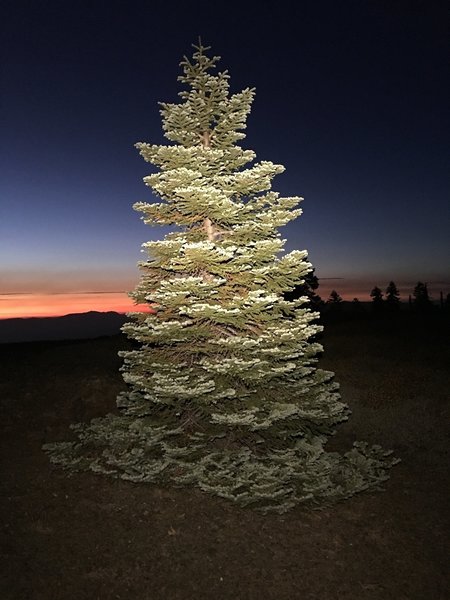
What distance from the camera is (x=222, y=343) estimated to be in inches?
406

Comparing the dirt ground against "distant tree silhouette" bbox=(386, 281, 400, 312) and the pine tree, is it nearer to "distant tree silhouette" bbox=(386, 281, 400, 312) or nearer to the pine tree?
the pine tree

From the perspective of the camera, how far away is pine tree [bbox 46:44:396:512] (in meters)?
10.2

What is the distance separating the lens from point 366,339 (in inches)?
1067

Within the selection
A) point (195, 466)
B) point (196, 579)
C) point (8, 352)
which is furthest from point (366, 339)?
point (8, 352)

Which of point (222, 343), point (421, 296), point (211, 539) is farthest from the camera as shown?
point (421, 296)

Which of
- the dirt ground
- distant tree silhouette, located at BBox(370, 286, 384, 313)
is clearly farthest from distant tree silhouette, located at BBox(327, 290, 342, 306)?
the dirt ground

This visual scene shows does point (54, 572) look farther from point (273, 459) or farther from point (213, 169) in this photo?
point (213, 169)

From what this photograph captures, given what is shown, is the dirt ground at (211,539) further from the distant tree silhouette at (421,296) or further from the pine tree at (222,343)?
the distant tree silhouette at (421,296)

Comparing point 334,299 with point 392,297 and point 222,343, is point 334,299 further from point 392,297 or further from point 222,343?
point 222,343

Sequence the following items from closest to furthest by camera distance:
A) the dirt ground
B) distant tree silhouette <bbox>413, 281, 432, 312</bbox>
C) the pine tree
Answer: the dirt ground < the pine tree < distant tree silhouette <bbox>413, 281, 432, 312</bbox>

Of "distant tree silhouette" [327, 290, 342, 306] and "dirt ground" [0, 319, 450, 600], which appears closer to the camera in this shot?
"dirt ground" [0, 319, 450, 600]

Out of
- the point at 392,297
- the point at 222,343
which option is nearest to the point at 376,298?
the point at 392,297

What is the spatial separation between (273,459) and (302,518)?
1.50m

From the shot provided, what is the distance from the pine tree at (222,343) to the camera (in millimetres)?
10180
